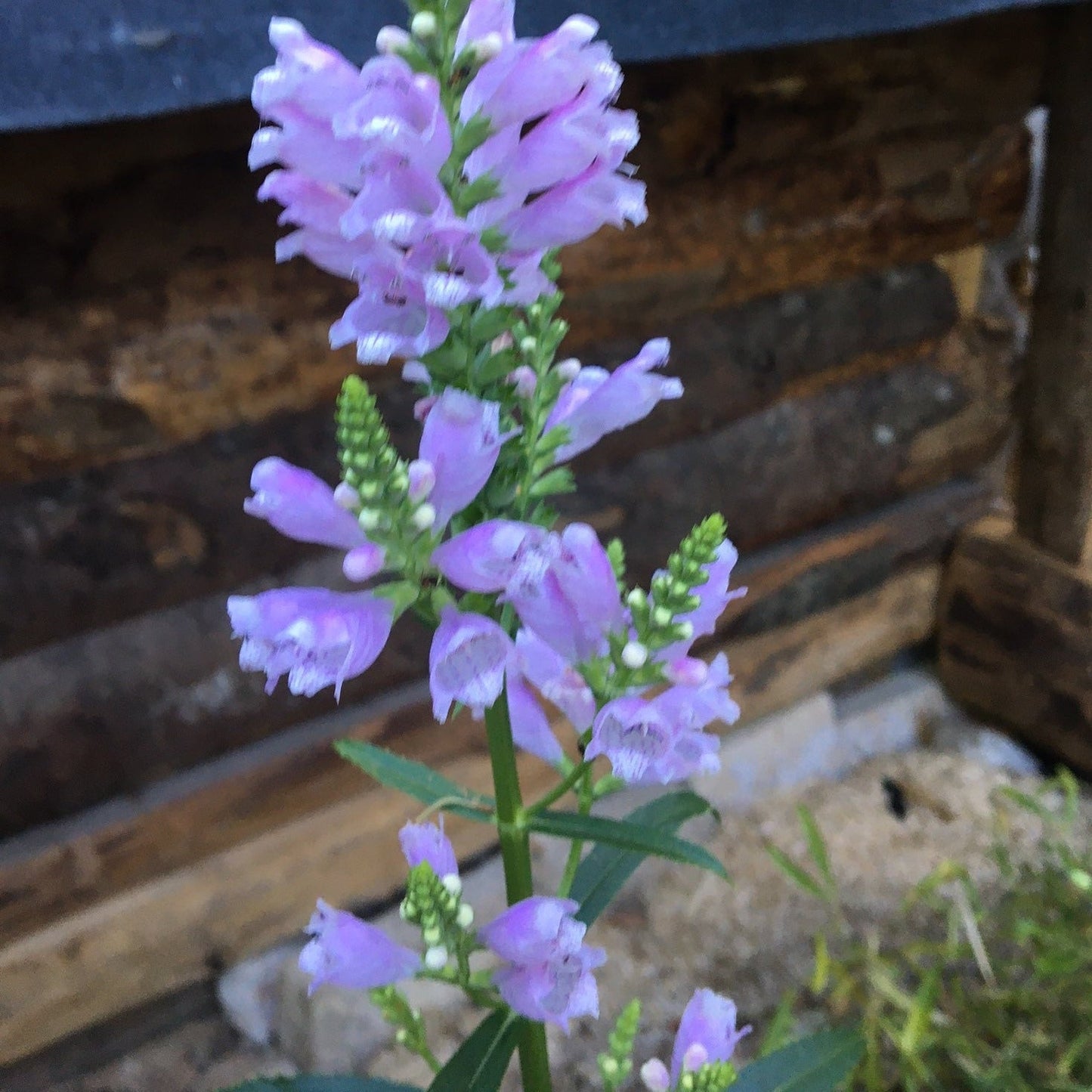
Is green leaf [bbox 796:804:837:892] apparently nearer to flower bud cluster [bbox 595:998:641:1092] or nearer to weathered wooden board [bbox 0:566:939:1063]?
weathered wooden board [bbox 0:566:939:1063]

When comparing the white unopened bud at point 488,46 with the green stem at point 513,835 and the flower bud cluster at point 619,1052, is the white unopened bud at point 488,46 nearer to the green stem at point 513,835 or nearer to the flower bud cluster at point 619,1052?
the green stem at point 513,835

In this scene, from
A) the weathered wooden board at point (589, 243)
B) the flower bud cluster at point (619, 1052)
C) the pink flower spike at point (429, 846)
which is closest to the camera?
the pink flower spike at point (429, 846)

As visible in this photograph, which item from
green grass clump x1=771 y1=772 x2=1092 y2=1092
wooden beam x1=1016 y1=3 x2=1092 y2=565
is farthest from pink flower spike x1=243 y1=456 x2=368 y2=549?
wooden beam x1=1016 y1=3 x2=1092 y2=565

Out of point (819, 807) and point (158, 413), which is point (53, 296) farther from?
point (819, 807)

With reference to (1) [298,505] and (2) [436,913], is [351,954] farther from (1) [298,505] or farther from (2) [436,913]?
(1) [298,505]

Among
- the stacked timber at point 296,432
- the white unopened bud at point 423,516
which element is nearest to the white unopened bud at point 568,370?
the white unopened bud at point 423,516

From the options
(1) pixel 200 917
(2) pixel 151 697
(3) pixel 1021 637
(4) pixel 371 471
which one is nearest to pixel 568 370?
(4) pixel 371 471

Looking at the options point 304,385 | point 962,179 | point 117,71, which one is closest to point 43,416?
point 304,385
